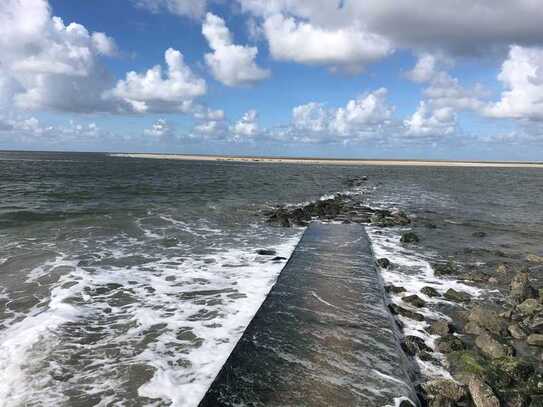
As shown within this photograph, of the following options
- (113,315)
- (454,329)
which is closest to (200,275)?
(113,315)

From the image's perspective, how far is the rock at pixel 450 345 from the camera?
8.75 metres

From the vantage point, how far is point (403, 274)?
583 inches

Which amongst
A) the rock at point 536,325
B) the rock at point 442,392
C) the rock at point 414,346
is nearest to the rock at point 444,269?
the rock at point 536,325

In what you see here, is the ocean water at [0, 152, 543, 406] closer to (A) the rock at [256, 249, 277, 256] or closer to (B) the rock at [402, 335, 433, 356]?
(A) the rock at [256, 249, 277, 256]

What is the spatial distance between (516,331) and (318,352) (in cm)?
532

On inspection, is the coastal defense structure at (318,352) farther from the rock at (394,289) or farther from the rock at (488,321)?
the rock at (488,321)

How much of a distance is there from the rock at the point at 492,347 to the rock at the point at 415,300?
2.53m

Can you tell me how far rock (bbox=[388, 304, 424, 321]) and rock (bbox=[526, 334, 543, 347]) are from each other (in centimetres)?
243

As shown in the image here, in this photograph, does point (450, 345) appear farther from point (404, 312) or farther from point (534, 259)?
point (534, 259)

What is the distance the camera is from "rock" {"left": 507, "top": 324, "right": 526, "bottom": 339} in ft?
31.6

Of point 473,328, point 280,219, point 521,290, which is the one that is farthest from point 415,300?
point 280,219

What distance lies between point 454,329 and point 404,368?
2.85 metres

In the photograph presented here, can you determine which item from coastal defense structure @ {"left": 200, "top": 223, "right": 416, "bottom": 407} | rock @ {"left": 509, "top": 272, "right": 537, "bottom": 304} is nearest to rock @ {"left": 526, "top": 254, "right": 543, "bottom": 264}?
rock @ {"left": 509, "top": 272, "right": 537, "bottom": 304}

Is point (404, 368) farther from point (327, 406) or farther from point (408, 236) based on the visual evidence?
point (408, 236)
